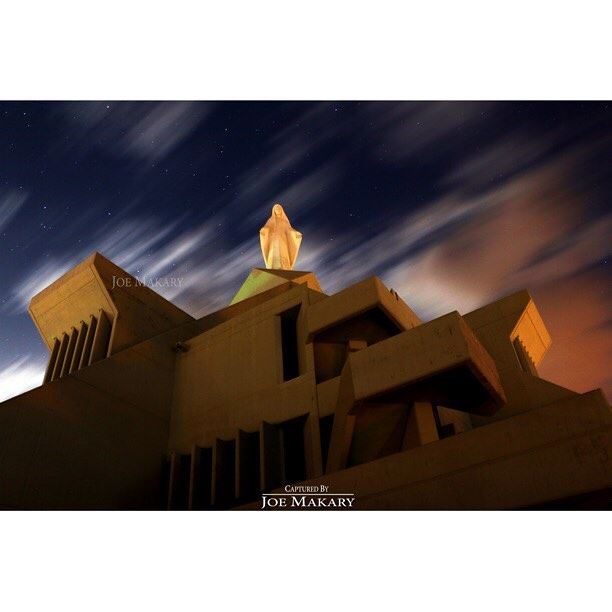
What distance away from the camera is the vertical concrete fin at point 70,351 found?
713 inches

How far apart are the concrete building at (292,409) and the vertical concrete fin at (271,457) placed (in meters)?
0.04

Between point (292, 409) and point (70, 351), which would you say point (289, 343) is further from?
point (70, 351)

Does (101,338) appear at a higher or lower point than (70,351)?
lower

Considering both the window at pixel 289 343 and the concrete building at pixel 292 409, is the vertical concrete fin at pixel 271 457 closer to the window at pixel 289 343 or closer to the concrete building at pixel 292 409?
the concrete building at pixel 292 409

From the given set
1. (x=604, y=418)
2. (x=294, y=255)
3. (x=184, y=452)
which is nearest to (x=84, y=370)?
(x=184, y=452)

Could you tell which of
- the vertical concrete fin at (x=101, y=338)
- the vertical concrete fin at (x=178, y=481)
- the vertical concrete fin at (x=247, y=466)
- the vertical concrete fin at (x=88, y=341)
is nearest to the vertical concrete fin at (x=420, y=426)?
the vertical concrete fin at (x=247, y=466)

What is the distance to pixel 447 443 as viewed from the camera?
9336 millimetres

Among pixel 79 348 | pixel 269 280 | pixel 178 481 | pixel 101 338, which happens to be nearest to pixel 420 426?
pixel 178 481

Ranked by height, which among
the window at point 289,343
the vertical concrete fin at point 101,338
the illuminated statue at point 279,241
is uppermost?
the illuminated statue at point 279,241

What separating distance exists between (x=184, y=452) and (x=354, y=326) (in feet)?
19.6

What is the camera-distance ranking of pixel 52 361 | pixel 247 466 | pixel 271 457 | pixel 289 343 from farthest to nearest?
1. pixel 52 361
2. pixel 289 343
3. pixel 247 466
4. pixel 271 457

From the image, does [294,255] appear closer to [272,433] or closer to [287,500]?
[272,433]

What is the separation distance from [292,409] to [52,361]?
10.3m

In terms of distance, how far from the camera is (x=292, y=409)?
1384 cm
